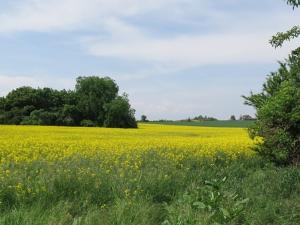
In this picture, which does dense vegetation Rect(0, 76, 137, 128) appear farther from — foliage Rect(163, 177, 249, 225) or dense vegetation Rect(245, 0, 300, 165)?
foliage Rect(163, 177, 249, 225)

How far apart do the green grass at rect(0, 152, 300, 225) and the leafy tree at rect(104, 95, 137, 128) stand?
46.2 m

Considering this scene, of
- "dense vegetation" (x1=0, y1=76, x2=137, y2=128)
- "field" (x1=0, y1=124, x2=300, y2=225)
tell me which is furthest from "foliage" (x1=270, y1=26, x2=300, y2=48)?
"dense vegetation" (x1=0, y1=76, x2=137, y2=128)

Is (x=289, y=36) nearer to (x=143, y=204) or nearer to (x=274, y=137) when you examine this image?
(x=143, y=204)

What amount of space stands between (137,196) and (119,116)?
1982 inches

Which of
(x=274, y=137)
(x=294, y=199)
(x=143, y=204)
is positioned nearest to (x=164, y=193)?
(x=143, y=204)

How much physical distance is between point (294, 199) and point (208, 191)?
2.56m

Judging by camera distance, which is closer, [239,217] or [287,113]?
[239,217]

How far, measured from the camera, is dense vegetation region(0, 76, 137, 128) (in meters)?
57.3

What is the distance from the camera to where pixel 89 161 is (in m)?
12.6

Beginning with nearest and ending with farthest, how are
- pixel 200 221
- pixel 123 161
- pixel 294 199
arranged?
pixel 200 221, pixel 294 199, pixel 123 161

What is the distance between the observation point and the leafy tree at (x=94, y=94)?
61.0 meters

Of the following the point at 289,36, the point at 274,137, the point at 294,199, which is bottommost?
the point at 294,199

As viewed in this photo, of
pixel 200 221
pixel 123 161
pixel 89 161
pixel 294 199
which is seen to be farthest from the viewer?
pixel 123 161

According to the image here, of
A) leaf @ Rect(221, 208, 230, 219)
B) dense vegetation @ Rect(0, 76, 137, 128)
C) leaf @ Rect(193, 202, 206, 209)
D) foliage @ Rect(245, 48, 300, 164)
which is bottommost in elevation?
leaf @ Rect(221, 208, 230, 219)
